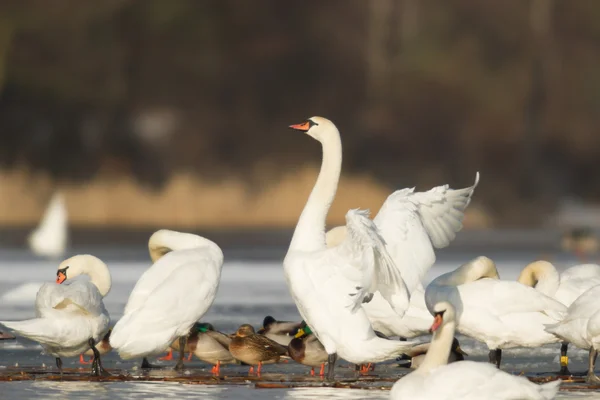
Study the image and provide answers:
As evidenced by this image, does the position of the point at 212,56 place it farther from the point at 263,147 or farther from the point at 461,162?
the point at 461,162

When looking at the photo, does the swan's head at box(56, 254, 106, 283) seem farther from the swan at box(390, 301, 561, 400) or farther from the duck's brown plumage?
the swan at box(390, 301, 561, 400)

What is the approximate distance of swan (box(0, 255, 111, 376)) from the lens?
9.19 metres

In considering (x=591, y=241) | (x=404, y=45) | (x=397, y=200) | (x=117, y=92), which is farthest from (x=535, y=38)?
(x=397, y=200)

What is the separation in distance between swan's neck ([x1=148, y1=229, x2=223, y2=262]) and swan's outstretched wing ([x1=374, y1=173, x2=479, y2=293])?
133 centimetres

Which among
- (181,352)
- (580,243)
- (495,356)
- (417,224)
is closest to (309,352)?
(181,352)

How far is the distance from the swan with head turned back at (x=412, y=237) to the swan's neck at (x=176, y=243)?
1.12 m

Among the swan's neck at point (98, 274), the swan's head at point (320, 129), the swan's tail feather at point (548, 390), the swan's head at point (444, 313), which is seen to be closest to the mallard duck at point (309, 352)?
the swan's head at point (320, 129)

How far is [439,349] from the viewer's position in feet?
25.2

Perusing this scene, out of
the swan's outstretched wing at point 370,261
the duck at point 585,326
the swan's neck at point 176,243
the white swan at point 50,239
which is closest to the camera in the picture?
the swan's outstretched wing at point 370,261

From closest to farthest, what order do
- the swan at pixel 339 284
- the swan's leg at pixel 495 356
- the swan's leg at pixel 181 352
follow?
1. the swan at pixel 339 284
2. the swan's leg at pixel 495 356
3. the swan's leg at pixel 181 352

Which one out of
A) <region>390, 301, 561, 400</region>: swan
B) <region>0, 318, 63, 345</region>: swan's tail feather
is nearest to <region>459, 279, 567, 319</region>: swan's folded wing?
<region>390, 301, 561, 400</region>: swan

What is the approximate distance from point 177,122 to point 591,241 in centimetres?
1724

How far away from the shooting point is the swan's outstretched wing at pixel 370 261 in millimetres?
8461

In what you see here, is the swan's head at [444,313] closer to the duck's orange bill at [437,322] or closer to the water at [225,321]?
the duck's orange bill at [437,322]
